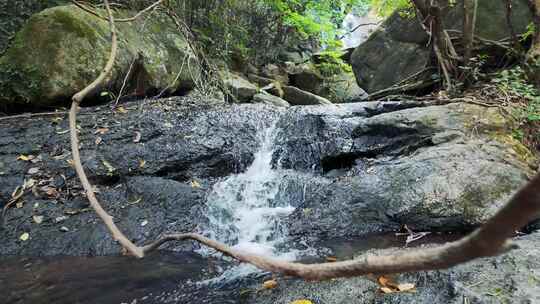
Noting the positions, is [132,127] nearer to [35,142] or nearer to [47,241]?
[35,142]

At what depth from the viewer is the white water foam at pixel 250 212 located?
391cm

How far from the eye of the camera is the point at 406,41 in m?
8.02

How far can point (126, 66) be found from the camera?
6637 millimetres

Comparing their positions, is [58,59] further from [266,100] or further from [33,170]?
[266,100]

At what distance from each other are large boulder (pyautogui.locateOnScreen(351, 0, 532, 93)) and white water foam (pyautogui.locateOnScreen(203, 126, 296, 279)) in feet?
12.7

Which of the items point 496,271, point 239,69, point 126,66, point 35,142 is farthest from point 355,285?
point 239,69

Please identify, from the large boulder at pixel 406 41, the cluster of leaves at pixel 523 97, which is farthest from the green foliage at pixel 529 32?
the cluster of leaves at pixel 523 97

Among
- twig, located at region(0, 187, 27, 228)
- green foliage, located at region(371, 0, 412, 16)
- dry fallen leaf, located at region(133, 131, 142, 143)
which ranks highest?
green foliage, located at region(371, 0, 412, 16)

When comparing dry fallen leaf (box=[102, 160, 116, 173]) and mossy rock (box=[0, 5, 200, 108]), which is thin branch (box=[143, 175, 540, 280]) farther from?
mossy rock (box=[0, 5, 200, 108])

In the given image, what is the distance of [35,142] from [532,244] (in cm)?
565

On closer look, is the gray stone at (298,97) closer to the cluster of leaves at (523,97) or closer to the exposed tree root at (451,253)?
the cluster of leaves at (523,97)

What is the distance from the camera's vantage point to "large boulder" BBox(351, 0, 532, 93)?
657 cm

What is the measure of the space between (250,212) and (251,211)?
3cm

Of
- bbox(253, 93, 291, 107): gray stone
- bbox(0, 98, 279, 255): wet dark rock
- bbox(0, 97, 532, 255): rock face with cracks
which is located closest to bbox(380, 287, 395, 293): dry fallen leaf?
bbox(0, 97, 532, 255): rock face with cracks
